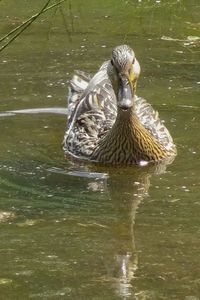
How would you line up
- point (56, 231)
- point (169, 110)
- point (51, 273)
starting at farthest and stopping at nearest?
1. point (169, 110)
2. point (56, 231)
3. point (51, 273)

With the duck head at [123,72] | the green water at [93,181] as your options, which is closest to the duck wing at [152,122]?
the green water at [93,181]

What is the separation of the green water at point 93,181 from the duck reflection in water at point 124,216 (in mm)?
10

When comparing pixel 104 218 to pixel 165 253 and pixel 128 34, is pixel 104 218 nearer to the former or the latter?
pixel 165 253

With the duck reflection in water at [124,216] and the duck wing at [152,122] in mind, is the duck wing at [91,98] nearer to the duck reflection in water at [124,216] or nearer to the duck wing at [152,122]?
the duck wing at [152,122]

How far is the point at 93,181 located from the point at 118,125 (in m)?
1.07

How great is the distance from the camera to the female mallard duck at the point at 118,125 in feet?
30.3

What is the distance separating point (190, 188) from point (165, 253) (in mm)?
1444

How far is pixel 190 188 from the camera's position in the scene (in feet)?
26.6

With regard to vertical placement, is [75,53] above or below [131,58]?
below

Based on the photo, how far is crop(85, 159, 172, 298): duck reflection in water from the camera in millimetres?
6367

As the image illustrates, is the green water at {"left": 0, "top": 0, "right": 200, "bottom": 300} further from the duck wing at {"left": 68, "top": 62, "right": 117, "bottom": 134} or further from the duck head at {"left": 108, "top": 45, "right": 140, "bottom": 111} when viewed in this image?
the duck head at {"left": 108, "top": 45, "right": 140, "bottom": 111}

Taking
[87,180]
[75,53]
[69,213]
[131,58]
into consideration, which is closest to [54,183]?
[87,180]

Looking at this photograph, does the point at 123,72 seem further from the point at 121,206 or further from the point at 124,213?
the point at 124,213

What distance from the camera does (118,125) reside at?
952 cm
